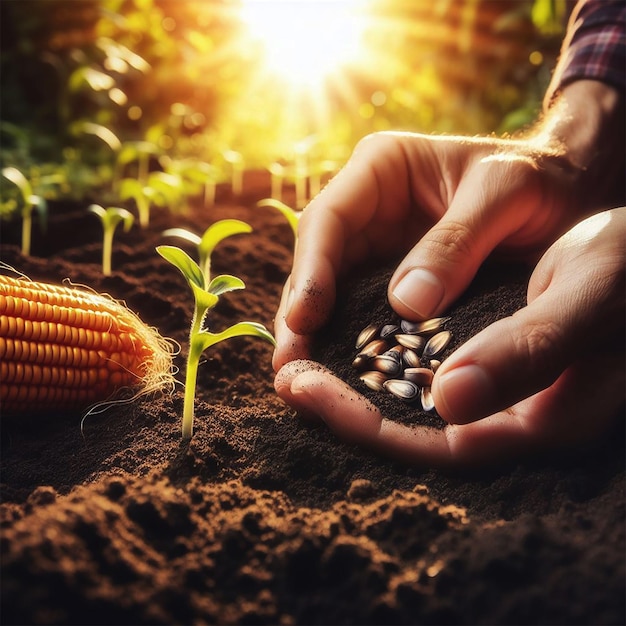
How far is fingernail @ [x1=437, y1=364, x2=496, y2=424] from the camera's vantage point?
1.40 meters

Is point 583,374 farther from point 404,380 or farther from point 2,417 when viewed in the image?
point 2,417

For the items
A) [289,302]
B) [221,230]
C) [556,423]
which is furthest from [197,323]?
[556,423]

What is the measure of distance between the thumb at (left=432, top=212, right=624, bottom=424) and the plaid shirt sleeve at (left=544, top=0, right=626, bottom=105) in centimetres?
177

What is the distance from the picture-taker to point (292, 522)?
1.40 metres

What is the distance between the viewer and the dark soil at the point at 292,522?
1.13m

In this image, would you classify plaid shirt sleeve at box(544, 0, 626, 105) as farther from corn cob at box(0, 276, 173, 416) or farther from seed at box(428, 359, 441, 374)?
corn cob at box(0, 276, 173, 416)

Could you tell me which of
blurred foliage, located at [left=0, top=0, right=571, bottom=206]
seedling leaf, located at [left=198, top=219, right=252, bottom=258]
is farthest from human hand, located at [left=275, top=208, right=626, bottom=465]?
blurred foliage, located at [left=0, top=0, right=571, bottom=206]

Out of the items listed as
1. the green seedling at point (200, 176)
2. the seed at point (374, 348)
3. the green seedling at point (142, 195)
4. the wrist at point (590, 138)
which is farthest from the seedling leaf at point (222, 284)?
the green seedling at point (200, 176)

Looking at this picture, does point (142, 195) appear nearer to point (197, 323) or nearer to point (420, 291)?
point (197, 323)

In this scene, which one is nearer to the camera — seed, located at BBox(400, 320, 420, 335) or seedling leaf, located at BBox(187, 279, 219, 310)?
seedling leaf, located at BBox(187, 279, 219, 310)

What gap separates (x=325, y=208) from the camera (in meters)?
2.27

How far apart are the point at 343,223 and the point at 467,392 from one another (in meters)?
1.03

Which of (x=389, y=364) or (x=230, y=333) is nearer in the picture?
(x=230, y=333)

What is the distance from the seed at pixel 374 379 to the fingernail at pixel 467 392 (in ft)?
1.43
